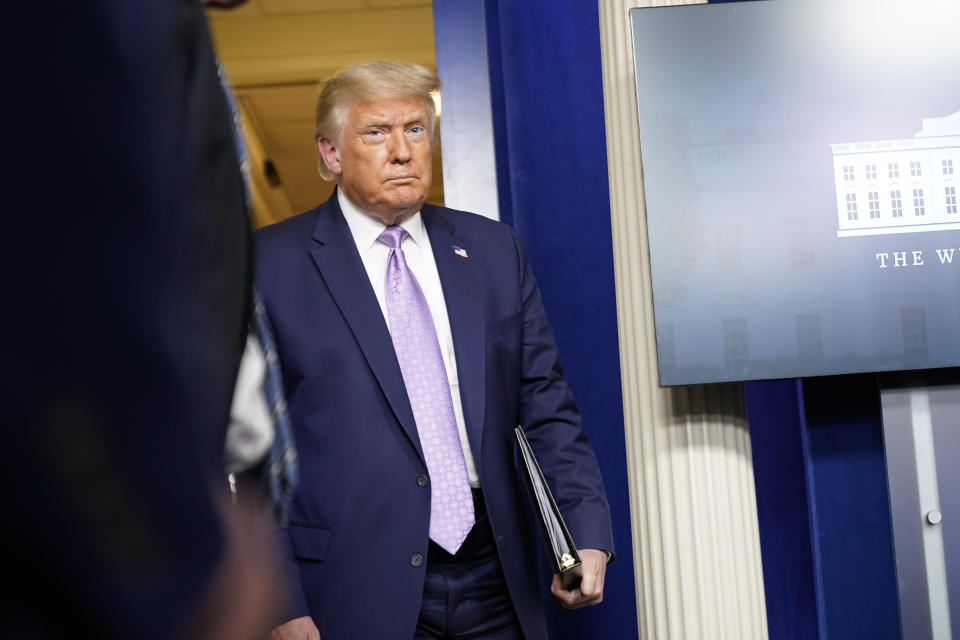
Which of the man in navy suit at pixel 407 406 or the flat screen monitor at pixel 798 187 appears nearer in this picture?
the man in navy suit at pixel 407 406

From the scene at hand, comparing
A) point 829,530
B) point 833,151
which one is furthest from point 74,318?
point 829,530

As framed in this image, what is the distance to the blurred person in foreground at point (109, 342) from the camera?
1.35 feet

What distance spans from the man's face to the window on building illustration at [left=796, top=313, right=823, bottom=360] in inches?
32.2

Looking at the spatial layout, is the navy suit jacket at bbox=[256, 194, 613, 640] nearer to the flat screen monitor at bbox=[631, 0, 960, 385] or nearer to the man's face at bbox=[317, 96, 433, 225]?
the man's face at bbox=[317, 96, 433, 225]

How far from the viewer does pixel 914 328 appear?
2.22 meters

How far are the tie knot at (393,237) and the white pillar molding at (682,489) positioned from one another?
511 mm

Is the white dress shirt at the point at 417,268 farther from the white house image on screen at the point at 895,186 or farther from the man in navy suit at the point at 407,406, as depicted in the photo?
the white house image on screen at the point at 895,186

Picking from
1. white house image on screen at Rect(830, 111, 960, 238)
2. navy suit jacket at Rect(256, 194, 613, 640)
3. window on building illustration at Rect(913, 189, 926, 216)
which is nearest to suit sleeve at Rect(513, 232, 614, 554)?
navy suit jacket at Rect(256, 194, 613, 640)

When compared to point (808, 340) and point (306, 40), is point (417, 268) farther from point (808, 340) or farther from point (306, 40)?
point (306, 40)

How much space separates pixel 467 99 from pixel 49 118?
9.21 ft

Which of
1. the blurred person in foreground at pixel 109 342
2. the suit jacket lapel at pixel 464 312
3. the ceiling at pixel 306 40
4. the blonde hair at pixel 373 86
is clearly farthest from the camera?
the ceiling at pixel 306 40

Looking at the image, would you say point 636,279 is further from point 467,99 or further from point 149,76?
point 149,76

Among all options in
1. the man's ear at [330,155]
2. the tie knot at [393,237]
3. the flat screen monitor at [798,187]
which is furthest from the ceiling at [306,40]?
the flat screen monitor at [798,187]

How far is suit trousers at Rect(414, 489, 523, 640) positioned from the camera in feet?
6.23
